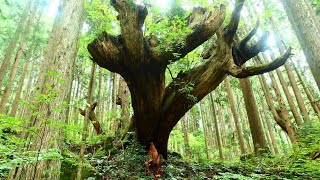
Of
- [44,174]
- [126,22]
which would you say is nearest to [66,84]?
[44,174]

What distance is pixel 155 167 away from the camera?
658 centimetres

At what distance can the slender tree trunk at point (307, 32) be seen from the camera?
527cm

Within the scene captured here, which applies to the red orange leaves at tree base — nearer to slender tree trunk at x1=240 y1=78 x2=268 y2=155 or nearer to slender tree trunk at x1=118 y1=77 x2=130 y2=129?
slender tree trunk at x1=118 y1=77 x2=130 y2=129

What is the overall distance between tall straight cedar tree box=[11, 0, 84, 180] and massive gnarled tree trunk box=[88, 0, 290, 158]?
1.15 metres

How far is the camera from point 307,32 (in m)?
5.49

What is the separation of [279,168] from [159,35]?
5.47 meters

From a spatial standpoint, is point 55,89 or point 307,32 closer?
point 55,89

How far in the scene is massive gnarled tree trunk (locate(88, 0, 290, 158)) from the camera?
6.25 meters

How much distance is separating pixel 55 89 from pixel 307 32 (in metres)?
5.45

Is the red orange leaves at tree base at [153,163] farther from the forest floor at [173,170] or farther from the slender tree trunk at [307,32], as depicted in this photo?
the slender tree trunk at [307,32]

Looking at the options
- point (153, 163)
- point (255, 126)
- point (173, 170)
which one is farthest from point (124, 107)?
point (255, 126)

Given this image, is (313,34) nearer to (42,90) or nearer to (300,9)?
(300,9)

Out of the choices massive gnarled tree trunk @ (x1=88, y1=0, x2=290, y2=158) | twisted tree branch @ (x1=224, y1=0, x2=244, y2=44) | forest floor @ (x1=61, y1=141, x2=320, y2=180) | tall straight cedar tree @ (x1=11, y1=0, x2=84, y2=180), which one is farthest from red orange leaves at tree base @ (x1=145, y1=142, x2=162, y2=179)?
twisted tree branch @ (x1=224, y1=0, x2=244, y2=44)

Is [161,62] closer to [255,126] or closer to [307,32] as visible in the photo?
[307,32]
